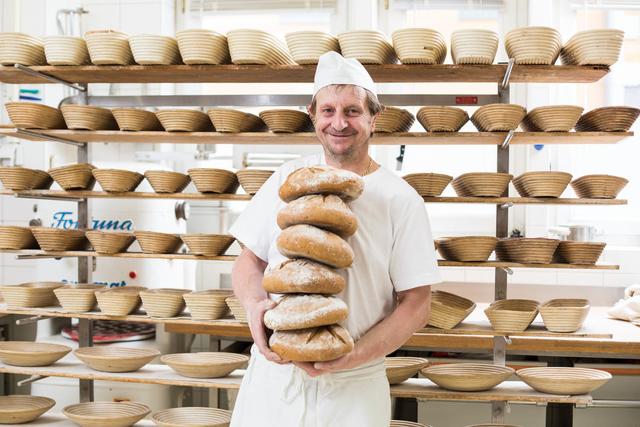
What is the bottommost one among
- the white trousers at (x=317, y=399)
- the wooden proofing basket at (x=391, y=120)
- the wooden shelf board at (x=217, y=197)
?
→ the white trousers at (x=317, y=399)

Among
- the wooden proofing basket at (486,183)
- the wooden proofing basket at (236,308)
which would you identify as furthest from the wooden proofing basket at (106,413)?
the wooden proofing basket at (486,183)

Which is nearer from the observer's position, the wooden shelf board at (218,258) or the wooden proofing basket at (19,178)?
the wooden shelf board at (218,258)

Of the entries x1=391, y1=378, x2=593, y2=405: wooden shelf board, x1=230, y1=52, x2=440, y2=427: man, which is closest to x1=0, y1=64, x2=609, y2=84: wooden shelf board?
x1=230, y1=52, x2=440, y2=427: man

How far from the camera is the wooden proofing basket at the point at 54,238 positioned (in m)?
A: 3.34

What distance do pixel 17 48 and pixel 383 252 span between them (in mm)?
2187

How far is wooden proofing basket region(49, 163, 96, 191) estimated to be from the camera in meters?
3.35

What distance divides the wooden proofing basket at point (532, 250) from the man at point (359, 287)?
1.18 metres

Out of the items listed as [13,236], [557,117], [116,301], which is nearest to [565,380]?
[557,117]

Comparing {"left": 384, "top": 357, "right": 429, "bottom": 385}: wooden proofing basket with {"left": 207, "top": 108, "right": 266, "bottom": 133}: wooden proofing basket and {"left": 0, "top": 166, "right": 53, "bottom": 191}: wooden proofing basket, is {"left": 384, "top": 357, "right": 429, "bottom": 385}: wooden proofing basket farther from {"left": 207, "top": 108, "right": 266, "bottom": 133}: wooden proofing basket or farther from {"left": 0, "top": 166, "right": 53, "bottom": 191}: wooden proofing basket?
{"left": 0, "top": 166, "right": 53, "bottom": 191}: wooden proofing basket

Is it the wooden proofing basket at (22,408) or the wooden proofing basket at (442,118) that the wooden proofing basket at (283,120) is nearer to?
the wooden proofing basket at (442,118)

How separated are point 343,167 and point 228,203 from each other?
2.74 m

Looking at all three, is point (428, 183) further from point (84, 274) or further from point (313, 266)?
point (84, 274)

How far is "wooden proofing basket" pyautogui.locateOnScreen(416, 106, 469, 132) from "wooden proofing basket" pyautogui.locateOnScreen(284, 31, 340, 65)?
1.61ft

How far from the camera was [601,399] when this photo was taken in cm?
361
